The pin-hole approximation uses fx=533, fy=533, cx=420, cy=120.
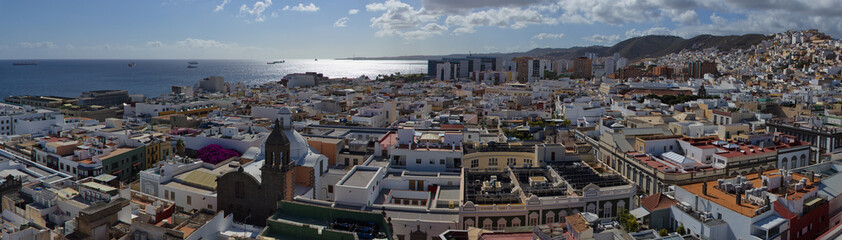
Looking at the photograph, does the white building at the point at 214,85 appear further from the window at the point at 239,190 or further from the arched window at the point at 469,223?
the arched window at the point at 469,223

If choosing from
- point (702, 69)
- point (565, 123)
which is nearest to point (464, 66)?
point (702, 69)

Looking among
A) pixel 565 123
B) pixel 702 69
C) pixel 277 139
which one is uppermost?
pixel 702 69

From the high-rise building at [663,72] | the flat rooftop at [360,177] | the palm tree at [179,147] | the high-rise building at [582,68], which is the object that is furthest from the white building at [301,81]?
the flat rooftop at [360,177]

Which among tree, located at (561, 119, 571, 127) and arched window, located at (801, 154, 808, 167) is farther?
tree, located at (561, 119, 571, 127)

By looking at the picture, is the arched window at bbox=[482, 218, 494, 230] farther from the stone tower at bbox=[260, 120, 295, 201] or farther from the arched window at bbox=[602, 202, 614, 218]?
the stone tower at bbox=[260, 120, 295, 201]

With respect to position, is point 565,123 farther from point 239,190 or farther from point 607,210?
point 239,190

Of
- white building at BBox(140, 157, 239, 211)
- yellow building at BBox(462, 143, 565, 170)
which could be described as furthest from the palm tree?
yellow building at BBox(462, 143, 565, 170)
